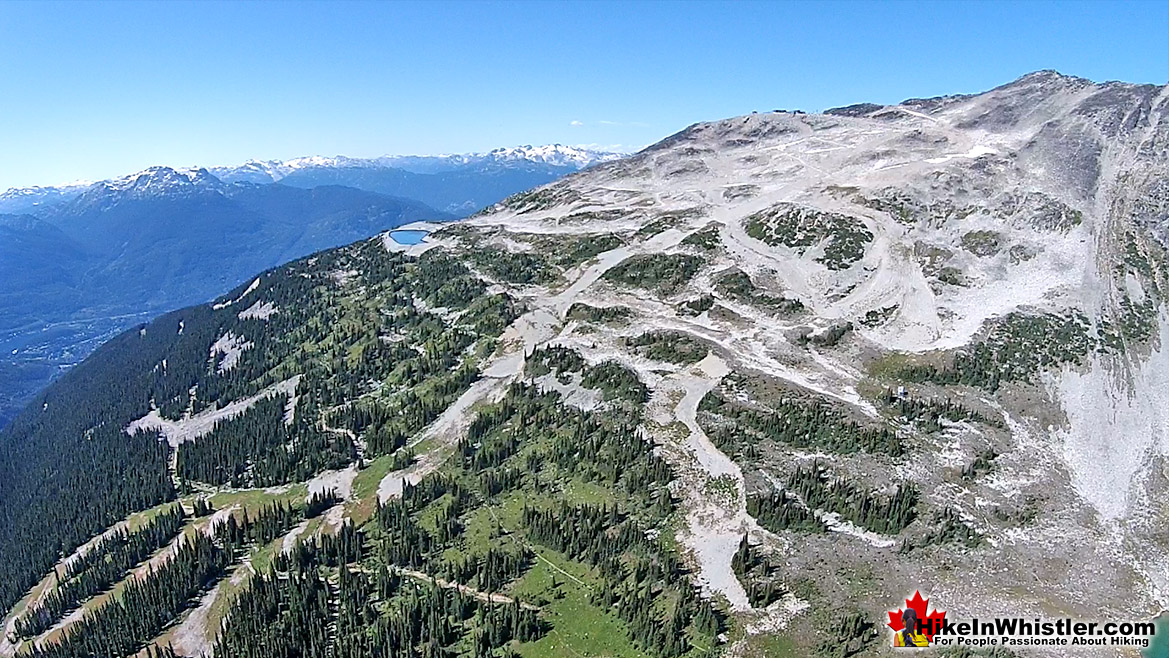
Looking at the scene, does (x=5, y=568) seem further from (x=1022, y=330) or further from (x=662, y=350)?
(x=1022, y=330)

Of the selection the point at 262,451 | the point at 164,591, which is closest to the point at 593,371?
the point at 262,451

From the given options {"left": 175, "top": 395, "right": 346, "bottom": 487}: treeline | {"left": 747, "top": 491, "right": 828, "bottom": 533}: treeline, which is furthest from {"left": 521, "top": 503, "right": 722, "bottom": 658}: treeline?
{"left": 175, "top": 395, "right": 346, "bottom": 487}: treeline

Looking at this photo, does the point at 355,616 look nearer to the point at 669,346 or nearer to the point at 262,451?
the point at 262,451

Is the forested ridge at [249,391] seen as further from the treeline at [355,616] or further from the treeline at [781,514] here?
the treeline at [781,514]

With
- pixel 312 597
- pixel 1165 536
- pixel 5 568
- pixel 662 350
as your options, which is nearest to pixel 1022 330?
pixel 1165 536

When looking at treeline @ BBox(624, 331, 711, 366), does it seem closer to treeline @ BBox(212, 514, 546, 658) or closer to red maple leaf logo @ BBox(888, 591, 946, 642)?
red maple leaf logo @ BBox(888, 591, 946, 642)

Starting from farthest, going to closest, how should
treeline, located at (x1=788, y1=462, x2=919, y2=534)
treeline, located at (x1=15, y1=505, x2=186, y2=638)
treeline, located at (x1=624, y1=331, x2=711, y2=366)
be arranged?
treeline, located at (x1=624, y1=331, x2=711, y2=366)
treeline, located at (x1=15, y1=505, x2=186, y2=638)
treeline, located at (x1=788, y1=462, x2=919, y2=534)

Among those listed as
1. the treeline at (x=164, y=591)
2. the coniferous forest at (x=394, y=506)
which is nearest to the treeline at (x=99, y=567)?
the coniferous forest at (x=394, y=506)

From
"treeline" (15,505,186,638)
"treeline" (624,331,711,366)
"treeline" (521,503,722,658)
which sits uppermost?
"treeline" (624,331,711,366)
